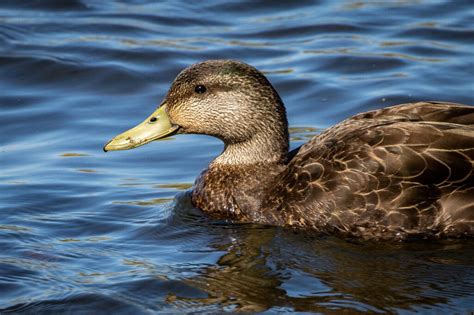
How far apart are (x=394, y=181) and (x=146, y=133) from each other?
208 cm

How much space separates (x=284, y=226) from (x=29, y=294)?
216 cm

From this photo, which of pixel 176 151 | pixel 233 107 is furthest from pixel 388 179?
pixel 176 151

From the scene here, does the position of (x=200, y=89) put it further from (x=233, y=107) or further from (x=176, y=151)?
(x=176, y=151)

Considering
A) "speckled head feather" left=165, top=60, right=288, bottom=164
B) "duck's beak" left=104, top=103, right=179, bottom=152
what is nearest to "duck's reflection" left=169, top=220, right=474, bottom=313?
"speckled head feather" left=165, top=60, right=288, bottom=164

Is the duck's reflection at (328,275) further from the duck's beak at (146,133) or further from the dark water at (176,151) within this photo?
the duck's beak at (146,133)

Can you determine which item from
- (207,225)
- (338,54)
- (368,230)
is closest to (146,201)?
(207,225)

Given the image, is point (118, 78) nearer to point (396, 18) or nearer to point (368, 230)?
point (396, 18)

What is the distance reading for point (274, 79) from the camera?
504 inches

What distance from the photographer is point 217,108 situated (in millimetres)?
9062

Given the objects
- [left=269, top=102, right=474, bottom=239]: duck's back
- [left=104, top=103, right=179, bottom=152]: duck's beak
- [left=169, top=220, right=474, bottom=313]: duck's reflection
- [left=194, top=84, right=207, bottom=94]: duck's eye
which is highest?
[left=194, top=84, right=207, bottom=94]: duck's eye

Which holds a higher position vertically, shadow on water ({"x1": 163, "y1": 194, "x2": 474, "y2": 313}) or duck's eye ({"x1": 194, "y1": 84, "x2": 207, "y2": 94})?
duck's eye ({"x1": 194, "y1": 84, "x2": 207, "y2": 94})

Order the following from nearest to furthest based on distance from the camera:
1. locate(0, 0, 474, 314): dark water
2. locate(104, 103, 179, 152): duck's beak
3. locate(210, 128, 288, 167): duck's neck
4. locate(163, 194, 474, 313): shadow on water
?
1. locate(163, 194, 474, 313): shadow on water
2. locate(0, 0, 474, 314): dark water
3. locate(104, 103, 179, 152): duck's beak
4. locate(210, 128, 288, 167): duck's neck

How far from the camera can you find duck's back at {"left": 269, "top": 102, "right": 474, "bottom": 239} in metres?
8.09

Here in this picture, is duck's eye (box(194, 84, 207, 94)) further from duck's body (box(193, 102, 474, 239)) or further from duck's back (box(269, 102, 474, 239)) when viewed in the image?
duck's back (box(269, 102, 474, 239))
